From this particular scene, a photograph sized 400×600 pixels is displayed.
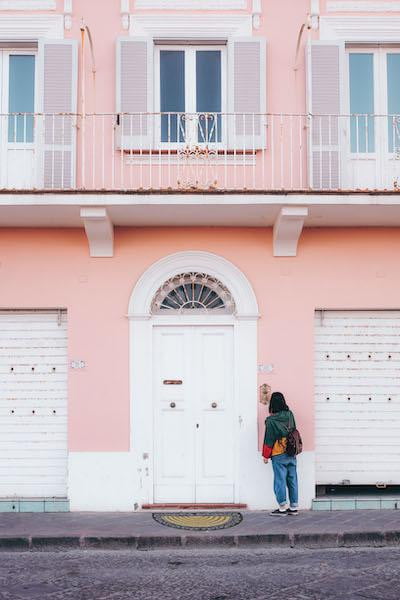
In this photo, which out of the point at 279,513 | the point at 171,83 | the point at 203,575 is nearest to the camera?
the point at 203,575

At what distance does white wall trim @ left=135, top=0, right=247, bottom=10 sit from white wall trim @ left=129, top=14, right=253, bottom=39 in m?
0.13

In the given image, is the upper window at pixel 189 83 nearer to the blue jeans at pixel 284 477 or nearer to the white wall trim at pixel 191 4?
the white wall trim at pixel 191 4

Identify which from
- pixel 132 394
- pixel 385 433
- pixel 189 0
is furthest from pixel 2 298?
pixel 385 433

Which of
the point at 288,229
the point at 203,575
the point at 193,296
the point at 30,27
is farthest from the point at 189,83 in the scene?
the point at 203,575

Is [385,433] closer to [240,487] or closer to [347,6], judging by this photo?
[240,487]

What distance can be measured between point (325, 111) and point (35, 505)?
685 centimetres

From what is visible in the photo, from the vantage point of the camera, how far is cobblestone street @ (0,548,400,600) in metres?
6.98

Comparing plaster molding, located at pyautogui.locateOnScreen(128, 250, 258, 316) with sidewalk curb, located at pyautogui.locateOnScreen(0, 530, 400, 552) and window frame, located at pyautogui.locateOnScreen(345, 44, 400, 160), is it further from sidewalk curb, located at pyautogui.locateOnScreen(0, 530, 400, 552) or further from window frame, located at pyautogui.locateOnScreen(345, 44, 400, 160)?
sidewalk curb, located at pyautogui.locateOnScreen(0, 530, 400, 552)

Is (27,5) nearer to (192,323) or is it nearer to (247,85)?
(247,85)

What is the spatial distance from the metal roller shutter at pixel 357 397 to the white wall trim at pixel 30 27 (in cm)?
559

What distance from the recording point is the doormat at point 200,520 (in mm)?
9172

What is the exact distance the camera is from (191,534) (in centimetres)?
883

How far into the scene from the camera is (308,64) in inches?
408

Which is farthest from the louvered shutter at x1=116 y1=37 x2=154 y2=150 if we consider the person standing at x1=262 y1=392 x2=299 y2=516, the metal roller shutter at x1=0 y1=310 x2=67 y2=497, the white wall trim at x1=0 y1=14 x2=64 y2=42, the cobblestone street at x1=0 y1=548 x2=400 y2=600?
the cobblestone street at x1=0 y1=548 x2=400 y2=600
